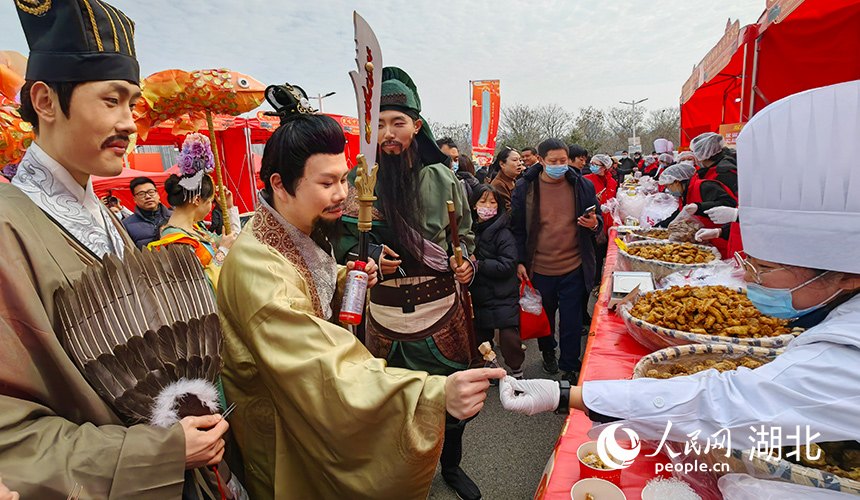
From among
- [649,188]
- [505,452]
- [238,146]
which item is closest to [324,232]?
[505,452]

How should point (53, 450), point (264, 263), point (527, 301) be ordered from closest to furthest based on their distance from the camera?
1. point (53, 450)
2. point (264, 263)
3. point (527, 301)

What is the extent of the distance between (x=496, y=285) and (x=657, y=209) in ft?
10.4

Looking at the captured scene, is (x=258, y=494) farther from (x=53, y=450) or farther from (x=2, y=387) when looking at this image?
(x=2, y=387)

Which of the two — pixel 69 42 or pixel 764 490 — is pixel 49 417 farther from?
pixel 764 490

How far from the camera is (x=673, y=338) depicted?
5.92 feet

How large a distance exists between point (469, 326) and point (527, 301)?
199 cm

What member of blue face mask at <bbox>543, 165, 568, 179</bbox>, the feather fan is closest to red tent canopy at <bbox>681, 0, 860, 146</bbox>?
blue face mask at <bbox>543, 165, 568, 179</bbox>

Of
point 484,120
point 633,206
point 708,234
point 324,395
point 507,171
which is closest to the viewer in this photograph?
point 324,395

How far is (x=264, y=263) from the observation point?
52.9 inches

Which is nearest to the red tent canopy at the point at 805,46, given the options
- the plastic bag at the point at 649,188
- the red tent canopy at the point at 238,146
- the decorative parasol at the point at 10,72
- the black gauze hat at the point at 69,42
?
the plastic bag at the point at 649,188

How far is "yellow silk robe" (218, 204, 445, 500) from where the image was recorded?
46.4 inches

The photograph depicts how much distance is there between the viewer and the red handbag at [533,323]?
13.6ft

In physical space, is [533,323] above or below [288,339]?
below

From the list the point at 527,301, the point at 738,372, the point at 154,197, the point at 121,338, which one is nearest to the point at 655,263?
the point at 527,301
